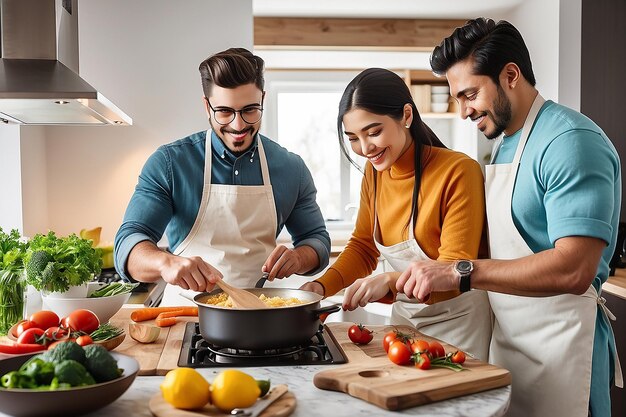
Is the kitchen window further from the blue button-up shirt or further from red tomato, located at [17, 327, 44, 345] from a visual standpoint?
red tomato, located at [17, 327, 44, 345]

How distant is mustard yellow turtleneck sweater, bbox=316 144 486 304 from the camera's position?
1.89m

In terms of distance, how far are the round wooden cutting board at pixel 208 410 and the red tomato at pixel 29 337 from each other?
338mm

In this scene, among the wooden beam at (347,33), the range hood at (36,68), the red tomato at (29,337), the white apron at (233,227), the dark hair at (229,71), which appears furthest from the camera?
the wooden beam at (347,33)

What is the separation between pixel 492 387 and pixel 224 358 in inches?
24.2

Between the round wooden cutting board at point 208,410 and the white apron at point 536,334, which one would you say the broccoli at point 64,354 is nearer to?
the round wooden cutting board at point 208,410

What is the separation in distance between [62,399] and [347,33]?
466 cm

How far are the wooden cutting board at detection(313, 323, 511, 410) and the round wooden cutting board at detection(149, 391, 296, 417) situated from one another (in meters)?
0.13

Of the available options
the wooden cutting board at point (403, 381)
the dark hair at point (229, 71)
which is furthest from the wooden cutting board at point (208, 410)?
the dark hair at point (229, 71)

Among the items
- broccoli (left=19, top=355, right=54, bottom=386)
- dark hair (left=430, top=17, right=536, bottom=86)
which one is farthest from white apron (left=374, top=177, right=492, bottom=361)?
broccoli (left=19, top=355, right=54, bottom=386)

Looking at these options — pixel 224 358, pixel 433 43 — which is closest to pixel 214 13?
pixel 433 43

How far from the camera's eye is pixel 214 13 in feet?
14.5

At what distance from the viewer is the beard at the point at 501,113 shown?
1.84 m

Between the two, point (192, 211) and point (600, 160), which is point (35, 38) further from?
point (600, 160)

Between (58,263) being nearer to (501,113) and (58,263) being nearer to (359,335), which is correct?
(359,335)
